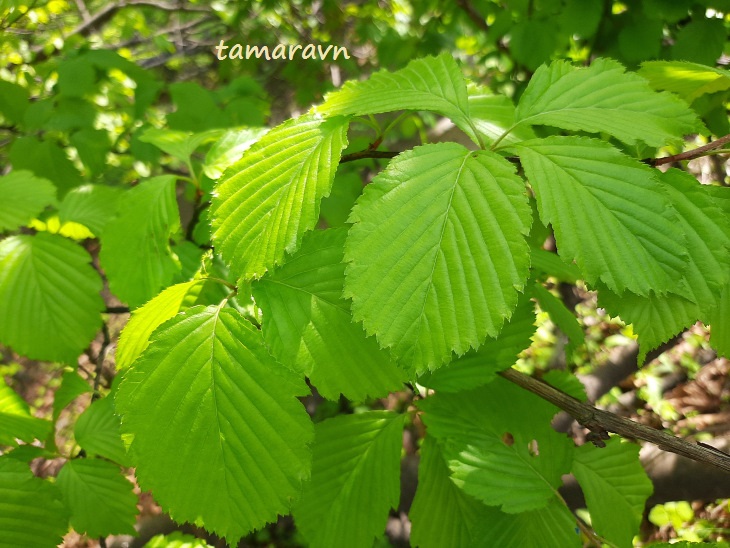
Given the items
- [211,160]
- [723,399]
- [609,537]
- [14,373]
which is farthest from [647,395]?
[14,373]

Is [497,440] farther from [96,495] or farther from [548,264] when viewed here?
[96,495]

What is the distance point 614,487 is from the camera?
0.98 metres

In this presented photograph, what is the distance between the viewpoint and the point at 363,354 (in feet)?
2.14

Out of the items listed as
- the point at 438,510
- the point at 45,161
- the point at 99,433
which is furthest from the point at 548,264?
the point at 45,161

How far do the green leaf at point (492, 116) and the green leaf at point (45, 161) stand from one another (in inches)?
70.1

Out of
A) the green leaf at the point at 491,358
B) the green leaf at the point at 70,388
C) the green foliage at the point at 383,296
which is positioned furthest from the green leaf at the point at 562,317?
the green leaf at the point at 70,388

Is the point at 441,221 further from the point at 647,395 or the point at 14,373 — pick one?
the point at 14,373

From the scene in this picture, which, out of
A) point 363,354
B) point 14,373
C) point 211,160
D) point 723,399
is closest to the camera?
point 363,354

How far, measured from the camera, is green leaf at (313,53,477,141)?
2.09 feet

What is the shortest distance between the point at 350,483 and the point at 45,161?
1879 millimetres

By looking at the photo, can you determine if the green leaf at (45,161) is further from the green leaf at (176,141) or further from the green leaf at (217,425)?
the green leaf at (217,425)

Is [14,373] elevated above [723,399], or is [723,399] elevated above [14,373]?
[723,399]

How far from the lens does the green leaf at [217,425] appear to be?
1.90 ft

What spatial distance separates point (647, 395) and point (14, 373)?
4.10 meters
